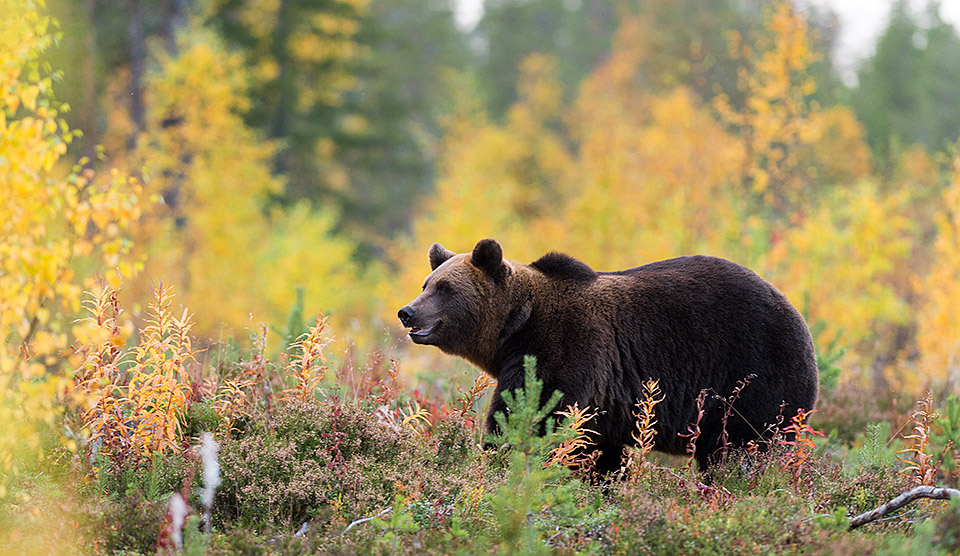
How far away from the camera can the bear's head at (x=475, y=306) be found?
5.40 meters

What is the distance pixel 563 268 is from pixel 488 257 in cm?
56

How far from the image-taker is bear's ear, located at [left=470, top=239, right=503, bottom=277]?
5.45 metres

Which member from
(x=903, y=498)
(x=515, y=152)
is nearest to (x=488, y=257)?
(x=903, y=498)

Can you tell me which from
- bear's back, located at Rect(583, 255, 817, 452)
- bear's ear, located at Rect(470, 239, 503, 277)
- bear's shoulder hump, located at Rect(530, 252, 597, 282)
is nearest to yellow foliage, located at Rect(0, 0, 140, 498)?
bear's ear, located at Rect(470, 239, 503, 277)

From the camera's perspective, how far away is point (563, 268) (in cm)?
571

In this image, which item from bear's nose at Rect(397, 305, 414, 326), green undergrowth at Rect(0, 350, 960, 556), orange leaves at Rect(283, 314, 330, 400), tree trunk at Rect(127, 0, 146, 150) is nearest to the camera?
green undergrowth at Rect(0, 350, 960, 556)

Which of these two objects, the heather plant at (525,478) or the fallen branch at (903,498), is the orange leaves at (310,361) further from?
the fallen branch at (903,498)

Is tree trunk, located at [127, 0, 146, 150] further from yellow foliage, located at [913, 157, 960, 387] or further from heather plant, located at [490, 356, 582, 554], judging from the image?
heather plant, located at [490, 356, 582, 554]

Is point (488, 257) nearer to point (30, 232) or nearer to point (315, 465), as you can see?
point (315, 465)

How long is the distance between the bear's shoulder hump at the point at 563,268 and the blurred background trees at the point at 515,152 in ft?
8.84

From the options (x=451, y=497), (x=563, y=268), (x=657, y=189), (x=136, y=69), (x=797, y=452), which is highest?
(x=136, y=69)

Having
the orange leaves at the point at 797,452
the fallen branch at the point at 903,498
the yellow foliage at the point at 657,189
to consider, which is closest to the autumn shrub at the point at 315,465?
the orange leaves at the point at 797,452

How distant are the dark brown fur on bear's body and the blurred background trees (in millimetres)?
2187

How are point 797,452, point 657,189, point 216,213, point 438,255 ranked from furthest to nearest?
point 657,189, point 216,213, point 438,255, point 797,452
